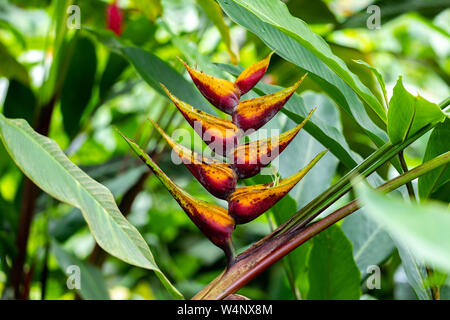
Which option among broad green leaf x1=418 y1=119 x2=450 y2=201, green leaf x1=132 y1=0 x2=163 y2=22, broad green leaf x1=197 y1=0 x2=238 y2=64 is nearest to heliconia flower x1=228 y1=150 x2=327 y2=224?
broad green leaf x1=418 y1=119 x2=450 y2=201

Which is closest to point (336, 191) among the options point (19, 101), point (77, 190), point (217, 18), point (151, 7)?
point (77, 190)

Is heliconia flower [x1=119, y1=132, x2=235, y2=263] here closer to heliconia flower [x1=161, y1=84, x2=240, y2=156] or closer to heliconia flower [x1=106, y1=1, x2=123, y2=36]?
heliconia flower [x1=161, y1=84, x2=240, y2=156]

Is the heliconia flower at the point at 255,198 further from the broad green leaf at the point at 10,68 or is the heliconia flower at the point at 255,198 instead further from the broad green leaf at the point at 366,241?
the broad green leaf at the point at 10,68

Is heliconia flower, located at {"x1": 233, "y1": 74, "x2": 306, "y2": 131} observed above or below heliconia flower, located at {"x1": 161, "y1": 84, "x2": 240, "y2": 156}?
above

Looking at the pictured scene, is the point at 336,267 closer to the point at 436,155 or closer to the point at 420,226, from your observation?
the point at 436,155

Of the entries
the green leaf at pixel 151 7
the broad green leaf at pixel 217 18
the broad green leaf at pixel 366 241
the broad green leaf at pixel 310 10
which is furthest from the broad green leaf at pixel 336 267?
the broad green leaf at pixel 310 10
